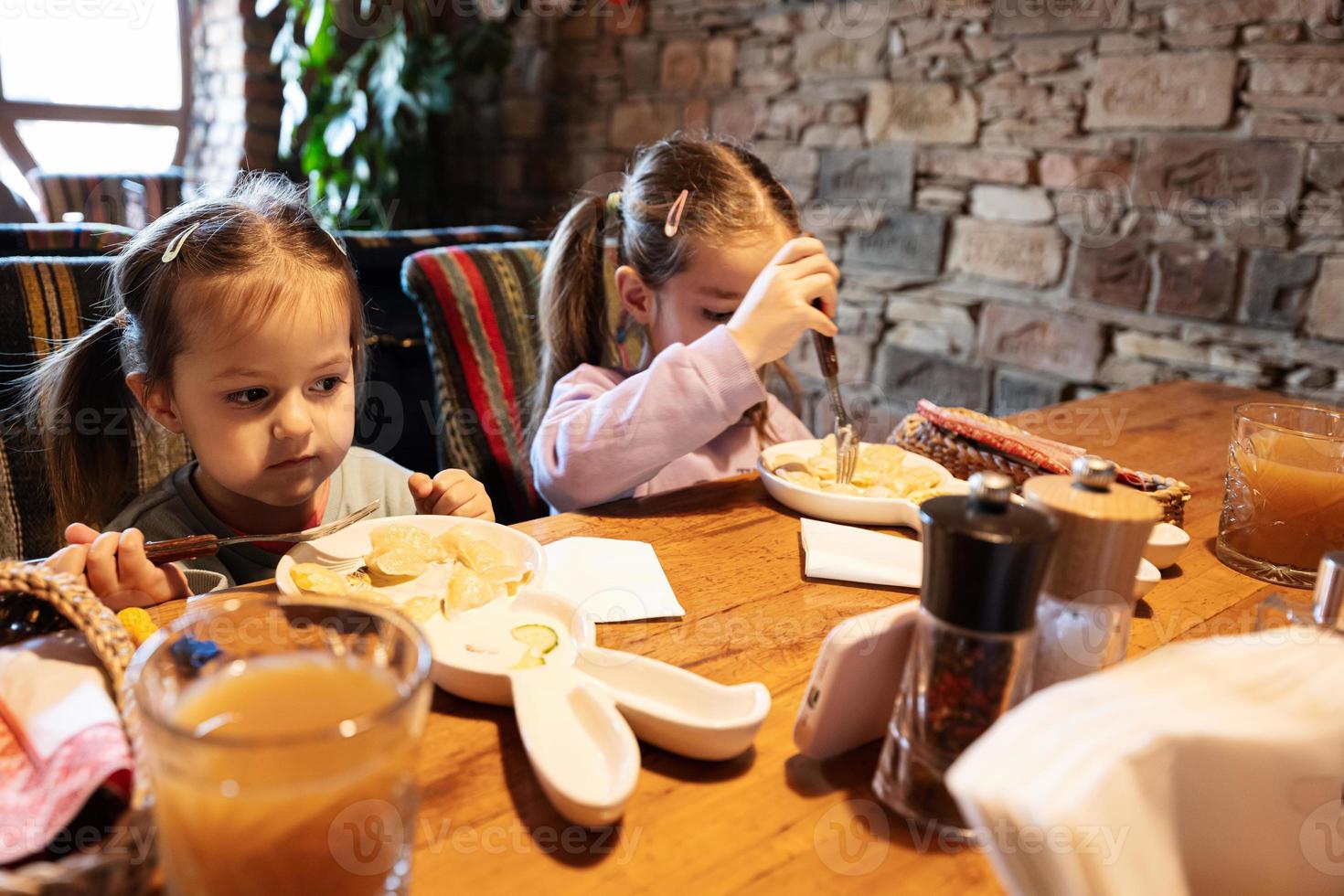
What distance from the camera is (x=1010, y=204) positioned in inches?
120

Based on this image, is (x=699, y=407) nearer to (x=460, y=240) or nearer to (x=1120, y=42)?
(x=460, y=240)

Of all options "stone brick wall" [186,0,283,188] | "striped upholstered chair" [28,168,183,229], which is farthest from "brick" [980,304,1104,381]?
"stone brick wall" [186,0,283,188]

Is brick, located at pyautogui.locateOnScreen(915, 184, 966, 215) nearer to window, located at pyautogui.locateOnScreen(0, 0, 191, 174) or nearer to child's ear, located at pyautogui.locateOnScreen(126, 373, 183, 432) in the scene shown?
child's ear, located at pyautogui.locateOnScreen(126, 373, 183, 432)

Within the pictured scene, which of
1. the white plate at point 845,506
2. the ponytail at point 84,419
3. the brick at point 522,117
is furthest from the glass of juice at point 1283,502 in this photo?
the brick at point 522,117

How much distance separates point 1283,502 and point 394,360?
1.75 metres

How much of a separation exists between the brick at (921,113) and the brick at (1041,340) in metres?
0.62

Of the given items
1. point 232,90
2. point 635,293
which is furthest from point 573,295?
point 232,90

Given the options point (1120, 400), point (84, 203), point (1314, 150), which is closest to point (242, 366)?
point (1120, 400)

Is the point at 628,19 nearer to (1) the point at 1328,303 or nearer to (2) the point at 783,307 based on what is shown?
(1) the point at 1328,303

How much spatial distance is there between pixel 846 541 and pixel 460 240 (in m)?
1.75

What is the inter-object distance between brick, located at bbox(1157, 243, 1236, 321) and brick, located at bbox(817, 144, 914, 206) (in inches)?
36.7

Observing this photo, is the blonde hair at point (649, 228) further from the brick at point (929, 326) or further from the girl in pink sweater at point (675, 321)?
the brick at point (929, 326)

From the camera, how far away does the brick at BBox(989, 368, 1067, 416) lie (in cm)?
305

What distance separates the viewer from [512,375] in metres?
1.93
